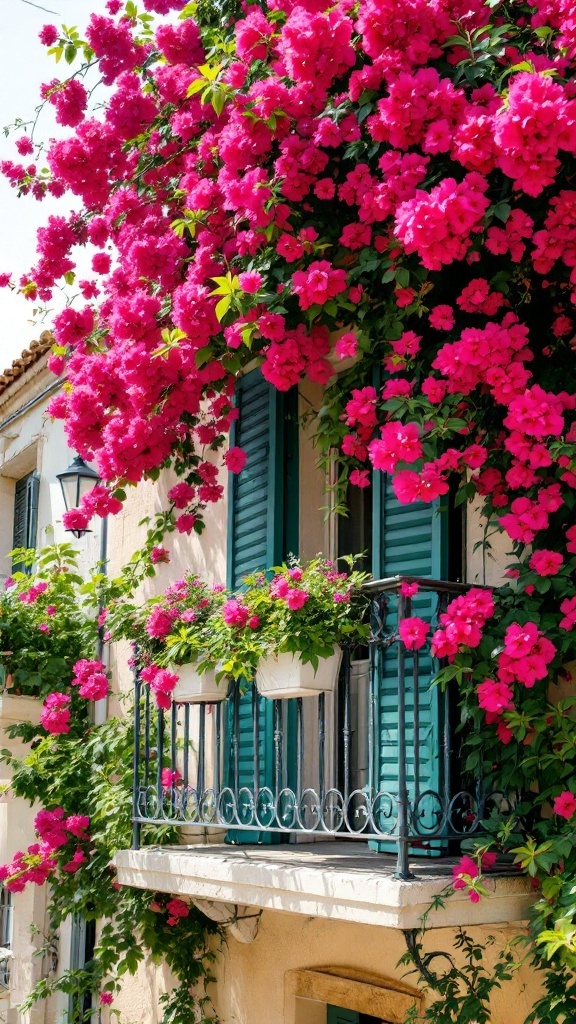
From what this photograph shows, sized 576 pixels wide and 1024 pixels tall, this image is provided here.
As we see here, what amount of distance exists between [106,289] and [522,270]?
2747 mm

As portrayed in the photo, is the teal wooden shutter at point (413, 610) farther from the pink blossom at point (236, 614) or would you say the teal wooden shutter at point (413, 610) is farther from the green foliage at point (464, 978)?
the pink blossom at point (236, 614)

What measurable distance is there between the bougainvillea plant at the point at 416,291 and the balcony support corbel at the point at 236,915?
2.21m

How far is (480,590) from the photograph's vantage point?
4.53 metres

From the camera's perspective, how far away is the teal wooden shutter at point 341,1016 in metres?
6.00

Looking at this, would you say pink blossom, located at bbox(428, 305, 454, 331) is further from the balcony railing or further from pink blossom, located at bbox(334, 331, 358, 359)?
the balcony railing

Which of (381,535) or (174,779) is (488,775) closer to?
(381,535)

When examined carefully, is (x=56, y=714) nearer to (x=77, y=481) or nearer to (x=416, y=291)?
(x=77, y=481)

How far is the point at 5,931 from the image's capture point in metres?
11.9

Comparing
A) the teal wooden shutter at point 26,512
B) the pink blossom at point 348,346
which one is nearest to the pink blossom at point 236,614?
the pink blossom at point 348,346

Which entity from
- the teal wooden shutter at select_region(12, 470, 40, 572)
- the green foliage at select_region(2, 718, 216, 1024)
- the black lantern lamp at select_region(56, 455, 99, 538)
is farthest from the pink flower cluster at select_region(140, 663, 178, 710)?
the teal wooden shutter at select_region(12, 470, 40, 572)

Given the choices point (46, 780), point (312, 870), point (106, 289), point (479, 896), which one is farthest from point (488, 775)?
point (46, 780)

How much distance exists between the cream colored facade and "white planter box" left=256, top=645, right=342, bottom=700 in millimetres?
685

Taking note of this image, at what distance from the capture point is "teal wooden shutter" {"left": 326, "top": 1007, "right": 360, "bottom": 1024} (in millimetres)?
6004

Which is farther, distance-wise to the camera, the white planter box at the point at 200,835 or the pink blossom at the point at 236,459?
the white planter box at the point at 200,835
